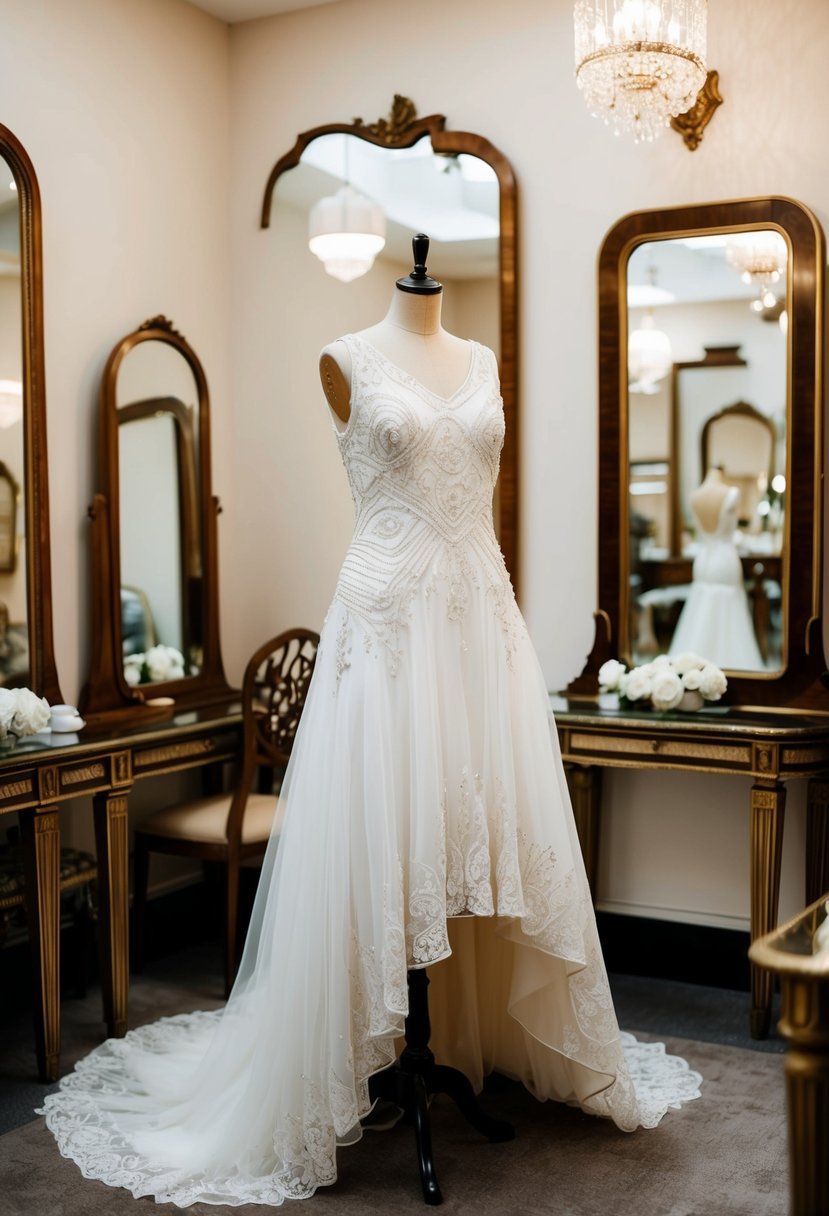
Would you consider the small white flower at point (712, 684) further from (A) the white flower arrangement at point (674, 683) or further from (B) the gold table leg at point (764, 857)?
(B) the gold table leg at point (764, 857)

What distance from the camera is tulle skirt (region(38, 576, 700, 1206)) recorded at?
97.3 inches

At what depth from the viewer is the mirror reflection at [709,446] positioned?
361 centimetres

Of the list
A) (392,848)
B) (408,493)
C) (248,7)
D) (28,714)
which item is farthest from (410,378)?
(248,7)

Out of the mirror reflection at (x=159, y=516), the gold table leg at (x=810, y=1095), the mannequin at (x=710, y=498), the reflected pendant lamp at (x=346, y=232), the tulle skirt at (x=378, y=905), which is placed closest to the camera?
the gold table leg at (x=810, y=1095)

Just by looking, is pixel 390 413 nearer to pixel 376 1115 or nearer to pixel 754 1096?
pixel 376 1115

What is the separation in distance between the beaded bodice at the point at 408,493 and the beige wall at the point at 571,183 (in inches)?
52.7

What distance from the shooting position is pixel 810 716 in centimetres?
349

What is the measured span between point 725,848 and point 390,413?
77.8 inches

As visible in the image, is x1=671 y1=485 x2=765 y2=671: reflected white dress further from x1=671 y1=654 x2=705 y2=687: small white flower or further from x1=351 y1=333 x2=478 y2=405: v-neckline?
x1=351 y1=333 x2=478 y2=405: v-neckline

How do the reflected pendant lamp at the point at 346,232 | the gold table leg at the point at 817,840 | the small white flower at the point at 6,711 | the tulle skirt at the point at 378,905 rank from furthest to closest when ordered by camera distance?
the reflected pendant lamp at the point at 346,232 < the gold table leg at the point at 817,840 < the small white flower at the point at 6,711 < the tulle skirt at the point at 378,905

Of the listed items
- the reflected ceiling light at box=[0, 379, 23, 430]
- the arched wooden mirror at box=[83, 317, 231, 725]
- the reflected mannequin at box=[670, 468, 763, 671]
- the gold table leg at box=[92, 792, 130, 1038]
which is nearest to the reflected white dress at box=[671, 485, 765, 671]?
the reflected mannequin at box=[670, 468, 763, 671]

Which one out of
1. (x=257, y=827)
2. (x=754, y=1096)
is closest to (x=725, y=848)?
(x=754, y=1096)

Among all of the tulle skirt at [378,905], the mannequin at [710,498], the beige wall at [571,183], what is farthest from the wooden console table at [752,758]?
the tulle skirt at [378,905]

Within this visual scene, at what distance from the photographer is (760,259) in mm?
3602
